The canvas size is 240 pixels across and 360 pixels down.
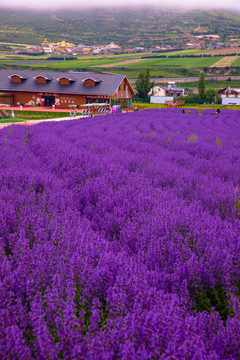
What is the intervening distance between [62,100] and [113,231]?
39.2 m

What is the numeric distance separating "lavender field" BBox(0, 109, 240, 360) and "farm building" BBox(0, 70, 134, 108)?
117 feet

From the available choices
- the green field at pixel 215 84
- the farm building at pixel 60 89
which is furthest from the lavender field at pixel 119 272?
the green field at pixel 215 84

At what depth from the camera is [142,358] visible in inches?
41.2

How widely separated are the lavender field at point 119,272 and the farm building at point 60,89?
117 feet

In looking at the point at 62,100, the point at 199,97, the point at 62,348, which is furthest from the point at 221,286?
the point at 199,97

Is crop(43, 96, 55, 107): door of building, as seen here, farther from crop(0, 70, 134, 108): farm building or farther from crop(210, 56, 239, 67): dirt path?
crop(210, 56, 239, 67): dirt path

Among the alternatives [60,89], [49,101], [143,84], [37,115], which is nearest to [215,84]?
[143,84]

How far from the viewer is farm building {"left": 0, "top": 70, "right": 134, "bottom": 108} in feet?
126

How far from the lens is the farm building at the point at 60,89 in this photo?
38.5 metres

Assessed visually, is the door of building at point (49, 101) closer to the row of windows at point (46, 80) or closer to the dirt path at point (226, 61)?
the row of windows at point (46, 80)

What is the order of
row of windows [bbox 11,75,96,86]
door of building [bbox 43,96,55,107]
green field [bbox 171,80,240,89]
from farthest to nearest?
green field [bbox 171,80,240,89]
door of building [bbox 43,96,55,107]
row of windows [bbox 11,75,96,86]

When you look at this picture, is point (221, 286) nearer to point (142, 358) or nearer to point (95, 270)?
point (95, 270)

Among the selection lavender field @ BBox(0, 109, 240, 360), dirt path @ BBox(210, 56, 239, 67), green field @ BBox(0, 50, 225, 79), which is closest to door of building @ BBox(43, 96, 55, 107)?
lavender field @ BBox(0, 109, 240, 360)

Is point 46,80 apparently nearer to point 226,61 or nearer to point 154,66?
point 154,66
